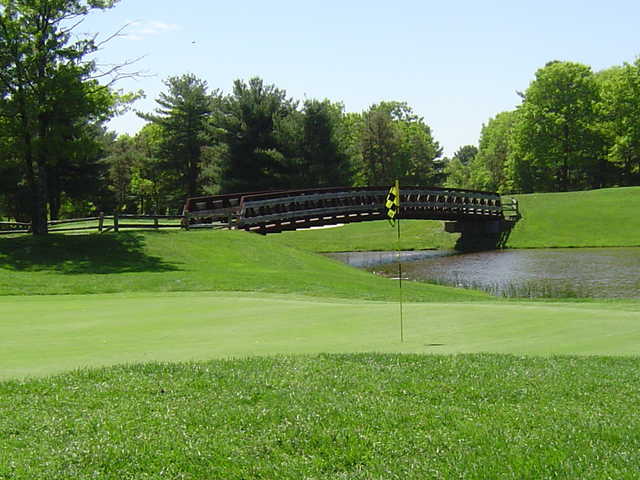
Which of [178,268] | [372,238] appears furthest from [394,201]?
[372,238]

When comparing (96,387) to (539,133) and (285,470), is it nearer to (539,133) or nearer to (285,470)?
(285,470)

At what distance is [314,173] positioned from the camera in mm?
69188

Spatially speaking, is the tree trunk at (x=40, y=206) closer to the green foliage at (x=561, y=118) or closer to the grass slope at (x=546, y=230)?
the grass slope at (x=546, y=230)

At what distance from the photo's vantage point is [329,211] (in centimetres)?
4234

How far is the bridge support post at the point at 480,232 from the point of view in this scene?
52.0 m

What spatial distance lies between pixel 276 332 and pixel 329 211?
30826 mm

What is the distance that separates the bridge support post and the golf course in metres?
35.7

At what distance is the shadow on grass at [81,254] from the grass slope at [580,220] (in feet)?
94.4

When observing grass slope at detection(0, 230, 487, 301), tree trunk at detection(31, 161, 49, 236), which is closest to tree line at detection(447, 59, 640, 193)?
grass slope at detection(0, 230, 487, 301)

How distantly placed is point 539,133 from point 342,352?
260 feet

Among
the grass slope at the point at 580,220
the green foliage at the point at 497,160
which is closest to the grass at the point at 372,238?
the grass slope at the point at 580,220

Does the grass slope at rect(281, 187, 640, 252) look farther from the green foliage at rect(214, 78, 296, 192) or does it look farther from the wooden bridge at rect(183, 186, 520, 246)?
the green foliage at rect(214, 78, 296, 192)

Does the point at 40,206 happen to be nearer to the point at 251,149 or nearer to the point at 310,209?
the point at 310,209

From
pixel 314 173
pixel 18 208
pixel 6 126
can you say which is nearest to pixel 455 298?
pixel 6 126
